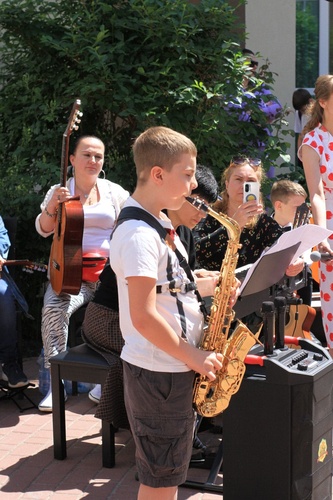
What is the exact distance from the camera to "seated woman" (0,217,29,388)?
5219 mm

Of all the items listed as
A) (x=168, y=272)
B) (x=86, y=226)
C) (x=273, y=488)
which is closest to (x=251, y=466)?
(x=273, y=488)

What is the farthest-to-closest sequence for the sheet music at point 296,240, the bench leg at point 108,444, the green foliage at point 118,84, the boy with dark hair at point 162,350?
the green foliage at point 118,84
the bench leg at point 108,444
the sheet music at point 296,240
the boy with dark hair at point 162,350

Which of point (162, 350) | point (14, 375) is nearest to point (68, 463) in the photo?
point (14, 375)

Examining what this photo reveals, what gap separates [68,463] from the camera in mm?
4250

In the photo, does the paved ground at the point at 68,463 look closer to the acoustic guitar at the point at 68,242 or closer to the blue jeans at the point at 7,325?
the blue jeans at the point at 7,325

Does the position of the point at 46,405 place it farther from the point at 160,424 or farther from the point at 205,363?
the point at 205,363

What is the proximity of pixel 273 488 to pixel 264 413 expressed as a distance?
0.98 ft

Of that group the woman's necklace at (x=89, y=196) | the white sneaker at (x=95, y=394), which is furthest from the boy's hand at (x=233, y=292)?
the woman's necklace at (x=89, y=196)

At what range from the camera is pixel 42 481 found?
158 inches

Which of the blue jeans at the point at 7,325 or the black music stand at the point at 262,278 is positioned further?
the blue jeans at the point at 7,325

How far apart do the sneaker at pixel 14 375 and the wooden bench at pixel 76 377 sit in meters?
0.92

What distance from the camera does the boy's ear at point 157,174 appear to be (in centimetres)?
280

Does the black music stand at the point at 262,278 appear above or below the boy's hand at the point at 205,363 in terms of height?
above

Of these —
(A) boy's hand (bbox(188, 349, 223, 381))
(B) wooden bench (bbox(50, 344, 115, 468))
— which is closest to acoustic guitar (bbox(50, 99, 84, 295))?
(B) wooden bench (bbox(50, 344, 115, 468))
